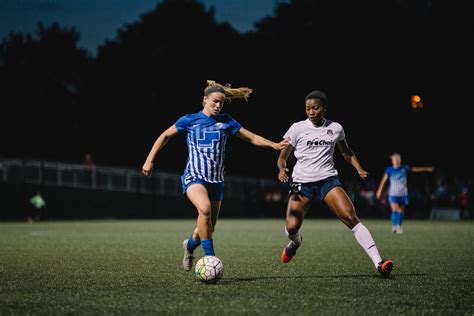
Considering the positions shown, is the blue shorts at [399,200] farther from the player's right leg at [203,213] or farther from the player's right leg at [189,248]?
the player's right leg at [203,213]

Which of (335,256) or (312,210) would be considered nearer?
(335,256)

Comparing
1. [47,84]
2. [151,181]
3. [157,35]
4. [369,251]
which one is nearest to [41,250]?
[369,251]

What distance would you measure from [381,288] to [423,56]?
44.4 m

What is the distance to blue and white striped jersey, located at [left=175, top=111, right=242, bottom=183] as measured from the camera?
9898 mm

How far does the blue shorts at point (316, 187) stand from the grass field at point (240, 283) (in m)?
1.05

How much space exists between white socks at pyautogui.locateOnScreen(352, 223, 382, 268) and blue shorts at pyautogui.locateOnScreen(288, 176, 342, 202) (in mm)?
605

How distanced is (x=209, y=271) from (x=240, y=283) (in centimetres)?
46

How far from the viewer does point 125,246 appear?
16.5 meters

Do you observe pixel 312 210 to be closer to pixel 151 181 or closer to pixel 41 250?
pixel 151 181

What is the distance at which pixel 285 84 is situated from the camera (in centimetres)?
5525

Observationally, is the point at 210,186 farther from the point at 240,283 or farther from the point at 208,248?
the point at 240,283

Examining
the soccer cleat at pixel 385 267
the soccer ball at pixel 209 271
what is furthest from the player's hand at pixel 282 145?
the soccer cleat at pixel 385 267

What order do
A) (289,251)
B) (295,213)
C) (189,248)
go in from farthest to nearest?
1. (289,251)
2. (295,213)
3. (189,248)

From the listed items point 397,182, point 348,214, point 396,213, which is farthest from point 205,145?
point 397,182
